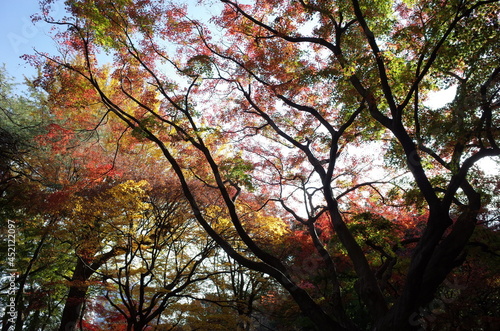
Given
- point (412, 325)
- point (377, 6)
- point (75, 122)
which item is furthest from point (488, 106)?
point (75, 122)

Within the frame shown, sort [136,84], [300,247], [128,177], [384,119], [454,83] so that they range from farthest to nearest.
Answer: [300,247] < [128,177] < [136,84] < [454,83] < [384,119]

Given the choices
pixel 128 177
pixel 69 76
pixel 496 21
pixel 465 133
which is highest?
pixel 69 76

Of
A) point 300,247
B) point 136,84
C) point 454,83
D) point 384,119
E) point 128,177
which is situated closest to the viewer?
point 384,119

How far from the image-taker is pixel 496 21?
4.50m

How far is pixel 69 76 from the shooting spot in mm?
7062

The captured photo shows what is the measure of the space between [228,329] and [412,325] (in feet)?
18.7

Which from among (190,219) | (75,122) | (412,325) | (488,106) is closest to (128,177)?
(190,219)

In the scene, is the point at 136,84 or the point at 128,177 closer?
the point at 136,84

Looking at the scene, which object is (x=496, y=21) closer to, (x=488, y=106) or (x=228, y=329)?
(x=488, y=106)

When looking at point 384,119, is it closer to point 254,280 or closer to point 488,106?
point 488,106

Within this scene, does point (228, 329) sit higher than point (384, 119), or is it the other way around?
point (384, 119)

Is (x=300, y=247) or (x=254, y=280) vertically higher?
(x=300, y=247)

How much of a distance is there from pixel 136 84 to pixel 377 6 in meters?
5.67

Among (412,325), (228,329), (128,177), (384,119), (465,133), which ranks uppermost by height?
(128,177)
